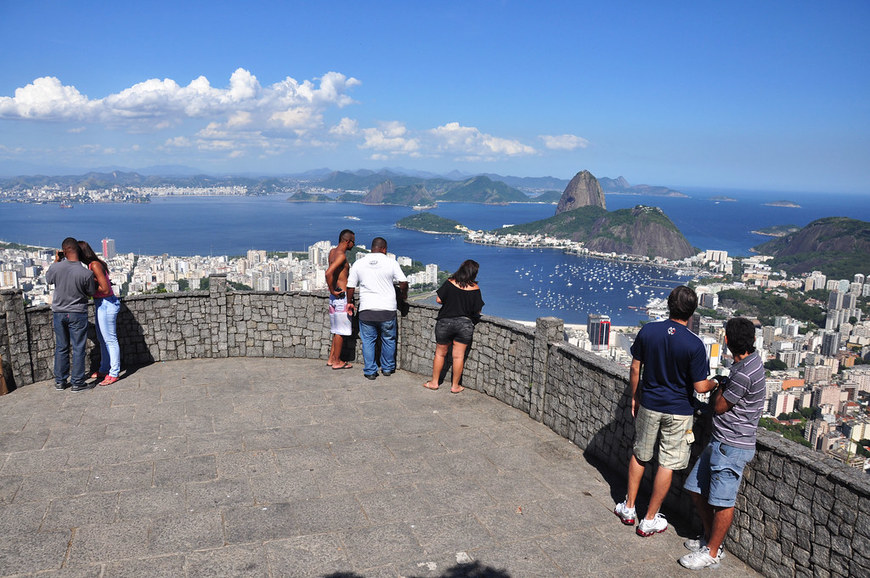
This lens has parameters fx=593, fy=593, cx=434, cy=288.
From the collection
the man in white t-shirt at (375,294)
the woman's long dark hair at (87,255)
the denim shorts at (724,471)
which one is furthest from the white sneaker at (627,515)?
the woman's long dark hair at (87,255)

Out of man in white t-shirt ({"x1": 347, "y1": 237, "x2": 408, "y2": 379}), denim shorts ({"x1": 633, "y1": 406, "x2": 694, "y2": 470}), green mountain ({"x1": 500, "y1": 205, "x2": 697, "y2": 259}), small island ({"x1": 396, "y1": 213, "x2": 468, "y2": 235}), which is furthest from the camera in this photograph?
small island ({"x1": 396, "y1": 213, "x2": 468, "y2": 235})

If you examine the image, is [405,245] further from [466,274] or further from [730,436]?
[730,436]

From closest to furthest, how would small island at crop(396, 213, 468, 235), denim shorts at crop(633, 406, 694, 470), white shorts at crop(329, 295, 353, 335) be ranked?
denim shorts at crop(633, 406, 694, 470) → white shorts at crop(329, 295, 353, 335) → small island at crop(396, 213, 468, 235)

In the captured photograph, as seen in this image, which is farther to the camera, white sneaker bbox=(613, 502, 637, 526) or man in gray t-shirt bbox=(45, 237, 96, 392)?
man in gray t-shirt bbox=(45, 237, 96, 392)

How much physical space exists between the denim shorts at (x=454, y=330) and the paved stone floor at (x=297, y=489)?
69 centimetres

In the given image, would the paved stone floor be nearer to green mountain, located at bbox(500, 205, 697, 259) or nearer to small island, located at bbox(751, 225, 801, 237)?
green mountain, located at bbox(500, 205, 697, 259)

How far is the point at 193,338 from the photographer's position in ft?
27.4

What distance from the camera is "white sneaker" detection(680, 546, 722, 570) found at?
3.88m

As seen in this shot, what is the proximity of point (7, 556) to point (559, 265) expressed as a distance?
10716cm

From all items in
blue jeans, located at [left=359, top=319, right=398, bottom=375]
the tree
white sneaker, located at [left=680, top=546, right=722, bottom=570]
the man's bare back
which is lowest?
the tree

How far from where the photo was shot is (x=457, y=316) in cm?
709

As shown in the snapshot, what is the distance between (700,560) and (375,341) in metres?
4.71

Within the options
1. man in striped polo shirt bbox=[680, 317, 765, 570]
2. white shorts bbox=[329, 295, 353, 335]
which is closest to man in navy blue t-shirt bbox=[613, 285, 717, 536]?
man in striped polo shirt bbox=[680, 317, 765, 570]

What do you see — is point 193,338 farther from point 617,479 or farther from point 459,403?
point 617,479
